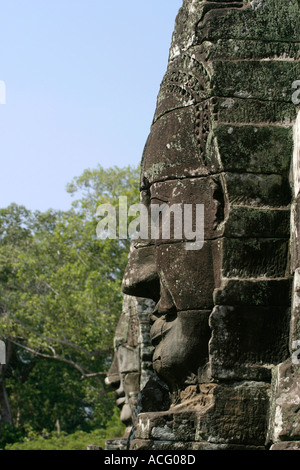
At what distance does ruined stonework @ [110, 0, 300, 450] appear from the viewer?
5.20m

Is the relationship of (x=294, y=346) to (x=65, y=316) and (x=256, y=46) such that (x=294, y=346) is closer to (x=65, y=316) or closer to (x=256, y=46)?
(x=256, y=46)

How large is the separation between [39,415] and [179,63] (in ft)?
81.6

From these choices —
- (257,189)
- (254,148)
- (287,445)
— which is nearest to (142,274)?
(257,189)

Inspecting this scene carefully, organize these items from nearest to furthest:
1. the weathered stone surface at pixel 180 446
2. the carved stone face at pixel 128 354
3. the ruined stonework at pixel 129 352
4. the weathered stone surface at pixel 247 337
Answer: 1. the weathered stone surface at pixel 180 446
2. the weathered stone surface at pixel 247 337
3. the ruined stonework at pixel 129 352
4. the carved stone face at pixel 128 354

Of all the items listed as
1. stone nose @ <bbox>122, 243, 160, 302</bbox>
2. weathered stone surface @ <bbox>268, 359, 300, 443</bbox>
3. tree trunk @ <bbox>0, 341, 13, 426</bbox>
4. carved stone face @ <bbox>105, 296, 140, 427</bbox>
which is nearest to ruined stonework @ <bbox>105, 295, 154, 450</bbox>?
carved stone face @ <bbox>105, 296, 140, 427</bbox>

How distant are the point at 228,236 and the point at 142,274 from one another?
737mm

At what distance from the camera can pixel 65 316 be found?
23.3 m

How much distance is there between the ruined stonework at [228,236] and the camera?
17.0 ft

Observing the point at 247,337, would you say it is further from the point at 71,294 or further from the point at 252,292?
the point at 71,294

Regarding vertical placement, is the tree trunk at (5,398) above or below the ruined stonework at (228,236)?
below

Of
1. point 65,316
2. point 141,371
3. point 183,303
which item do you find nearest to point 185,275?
point 183,303

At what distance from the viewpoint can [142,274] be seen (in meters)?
5.73

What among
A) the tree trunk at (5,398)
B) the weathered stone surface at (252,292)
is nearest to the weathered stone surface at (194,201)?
the weathered stone surface at (252,292)

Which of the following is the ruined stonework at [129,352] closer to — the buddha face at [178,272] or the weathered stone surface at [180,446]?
the buddha face at [178,272]
